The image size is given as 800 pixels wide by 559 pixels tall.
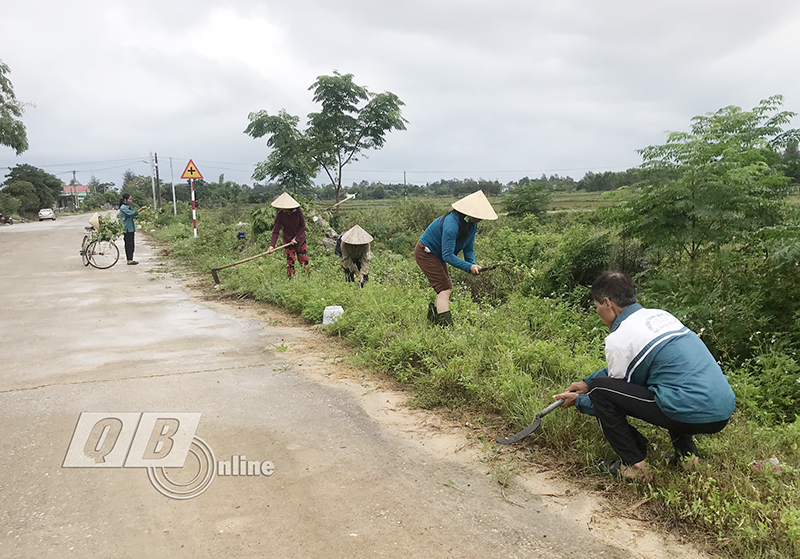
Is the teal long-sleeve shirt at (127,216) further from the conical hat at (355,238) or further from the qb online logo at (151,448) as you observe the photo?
the qb online logo at (151,448)

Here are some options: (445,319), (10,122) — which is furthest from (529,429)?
(10,122)

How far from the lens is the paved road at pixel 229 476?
2836 millimetres

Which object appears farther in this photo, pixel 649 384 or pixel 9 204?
pixel 9 204

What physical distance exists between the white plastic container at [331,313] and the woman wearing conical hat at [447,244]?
127 cm

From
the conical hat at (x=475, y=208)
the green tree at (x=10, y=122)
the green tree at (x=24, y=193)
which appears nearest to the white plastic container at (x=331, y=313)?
the conical hat at (x=475, y=208)

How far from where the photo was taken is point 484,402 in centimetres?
436

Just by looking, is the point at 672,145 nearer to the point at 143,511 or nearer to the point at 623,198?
the point at 623,198

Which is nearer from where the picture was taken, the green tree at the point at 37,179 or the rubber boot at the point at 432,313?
the rubber boot at the point at 432,313

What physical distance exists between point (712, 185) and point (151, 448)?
19.8 feet

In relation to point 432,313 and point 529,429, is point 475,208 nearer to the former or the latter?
point 432,313

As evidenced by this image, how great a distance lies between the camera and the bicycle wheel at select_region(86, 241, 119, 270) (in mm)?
13242

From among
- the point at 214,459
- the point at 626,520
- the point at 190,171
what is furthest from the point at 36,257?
the point at 626,520

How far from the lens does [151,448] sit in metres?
3.86

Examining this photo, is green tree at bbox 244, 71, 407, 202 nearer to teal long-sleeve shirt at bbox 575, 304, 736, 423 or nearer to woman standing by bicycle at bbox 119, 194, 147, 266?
woman standing by bicycle at bbox 119, 194, 147, 266
